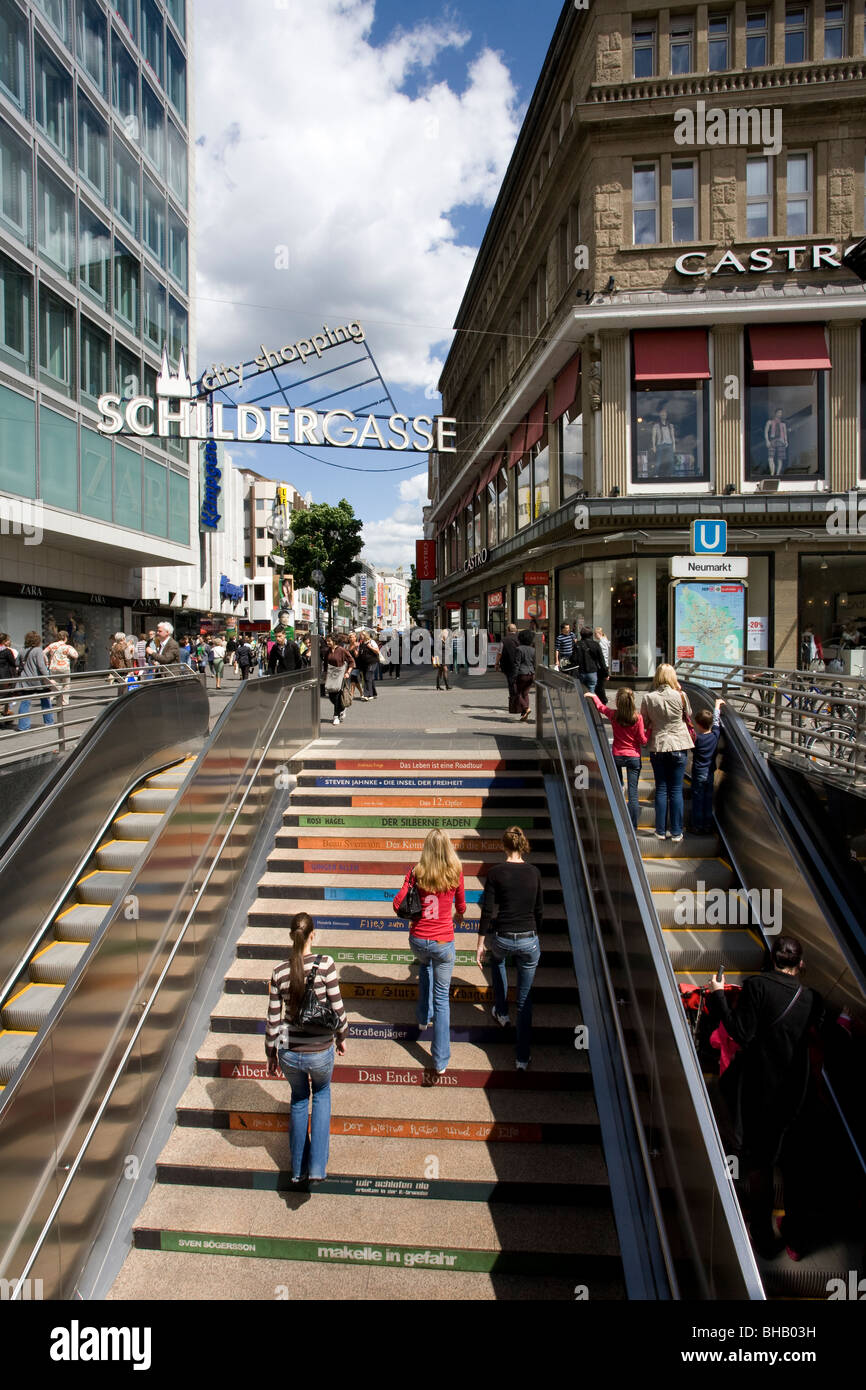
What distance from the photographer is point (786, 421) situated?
1958 centimetres

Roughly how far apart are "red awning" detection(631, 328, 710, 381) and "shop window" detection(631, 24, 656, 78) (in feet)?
21.2

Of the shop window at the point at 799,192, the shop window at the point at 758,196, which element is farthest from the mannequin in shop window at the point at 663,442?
the shop window at the point at 799,192

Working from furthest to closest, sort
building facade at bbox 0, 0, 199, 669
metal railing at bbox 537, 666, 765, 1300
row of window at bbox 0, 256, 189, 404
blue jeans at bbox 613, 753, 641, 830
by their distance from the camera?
building facade at bbox 0, 0, 199, 669
row of window at bbox 0, 256, 189, 404
blue jeans at bbox 613, 753, 641, 830
metal railing at bbox 537, 666, 765, 1300

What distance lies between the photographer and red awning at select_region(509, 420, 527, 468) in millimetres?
28375

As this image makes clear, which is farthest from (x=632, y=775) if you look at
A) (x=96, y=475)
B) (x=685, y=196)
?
(x=96, y=475)

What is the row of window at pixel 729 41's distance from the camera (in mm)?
18797

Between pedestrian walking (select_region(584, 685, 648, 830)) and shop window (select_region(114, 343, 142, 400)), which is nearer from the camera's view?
pedestrian walking (select_region(584, 685, 648, 830))

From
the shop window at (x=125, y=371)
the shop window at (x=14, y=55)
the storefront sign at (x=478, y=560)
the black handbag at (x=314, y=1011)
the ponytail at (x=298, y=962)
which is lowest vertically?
the black handbag at (x=314, y=1011)

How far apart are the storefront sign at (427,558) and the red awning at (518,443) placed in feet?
101

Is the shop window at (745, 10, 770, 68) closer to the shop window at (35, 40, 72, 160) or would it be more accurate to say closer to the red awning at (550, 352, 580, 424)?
the red awning at (550, 352, 580, 424)

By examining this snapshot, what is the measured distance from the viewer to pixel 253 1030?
6098mm

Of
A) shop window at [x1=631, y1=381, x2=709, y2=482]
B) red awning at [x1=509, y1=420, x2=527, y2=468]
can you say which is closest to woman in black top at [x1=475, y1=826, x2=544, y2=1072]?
shop window at [x1=631, y1=381, x2=709, y2=482]

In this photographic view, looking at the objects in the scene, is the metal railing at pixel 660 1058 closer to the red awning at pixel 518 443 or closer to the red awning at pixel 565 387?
the red awning at pixel 565 387
